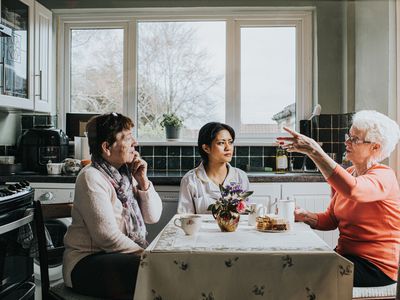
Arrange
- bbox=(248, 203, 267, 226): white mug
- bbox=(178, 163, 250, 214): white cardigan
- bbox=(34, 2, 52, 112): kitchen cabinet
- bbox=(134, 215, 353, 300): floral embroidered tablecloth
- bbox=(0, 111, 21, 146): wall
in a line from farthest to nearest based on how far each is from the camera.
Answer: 1. bbox=(0, 111, 21, 146): wall
2. bbox=(34, 2, 52, 112): kitchen cabinet
3. bbox=(178, 163, 250, 214): white cardigan
4. bbox=(248, 203, 267, 226): white mug
5. bbox=(134, 215, 353, 300): floral embroidered tablecloth

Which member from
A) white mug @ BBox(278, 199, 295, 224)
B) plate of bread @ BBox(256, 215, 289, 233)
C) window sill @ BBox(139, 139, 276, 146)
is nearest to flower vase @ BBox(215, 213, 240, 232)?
plate of bread @ BBox(256, 215, 289, 233)

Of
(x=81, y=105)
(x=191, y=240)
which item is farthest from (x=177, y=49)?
(x=191, y=240)

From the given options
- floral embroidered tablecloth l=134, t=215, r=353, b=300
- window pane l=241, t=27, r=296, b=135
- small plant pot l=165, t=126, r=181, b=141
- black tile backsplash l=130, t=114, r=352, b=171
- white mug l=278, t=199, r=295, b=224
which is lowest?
floral embroidered tablecloth l=134, t=215, r=353, b=300

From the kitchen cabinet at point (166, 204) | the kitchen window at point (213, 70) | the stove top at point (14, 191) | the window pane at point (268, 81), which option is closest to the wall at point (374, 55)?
the kitchen window at point (213, 70)

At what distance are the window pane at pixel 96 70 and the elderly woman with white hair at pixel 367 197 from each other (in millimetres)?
2466

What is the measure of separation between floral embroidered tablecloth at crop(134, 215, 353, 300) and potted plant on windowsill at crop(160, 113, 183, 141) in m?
2.49

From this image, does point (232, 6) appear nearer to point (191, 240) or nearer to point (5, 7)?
point (5, 7)

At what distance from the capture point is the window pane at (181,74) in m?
4.20

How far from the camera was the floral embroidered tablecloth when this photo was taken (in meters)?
1.61

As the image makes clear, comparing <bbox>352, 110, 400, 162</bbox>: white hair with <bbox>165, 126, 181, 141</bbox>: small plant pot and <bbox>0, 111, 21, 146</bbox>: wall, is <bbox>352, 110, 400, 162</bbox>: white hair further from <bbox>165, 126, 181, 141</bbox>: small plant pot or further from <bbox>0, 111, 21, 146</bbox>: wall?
<bbox>0, 111, 21, 146</bbox>: wall

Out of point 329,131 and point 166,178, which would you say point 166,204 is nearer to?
point 166,178

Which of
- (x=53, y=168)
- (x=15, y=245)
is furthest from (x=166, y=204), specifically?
(x=15, y=245)

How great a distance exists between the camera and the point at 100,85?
4258 millimetres

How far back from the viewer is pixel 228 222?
1989 mm
